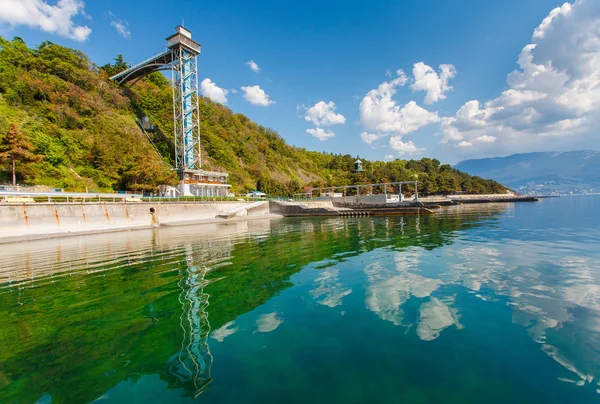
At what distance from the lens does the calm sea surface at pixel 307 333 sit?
450cm

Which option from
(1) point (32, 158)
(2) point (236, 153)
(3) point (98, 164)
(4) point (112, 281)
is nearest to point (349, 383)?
(4) point (112, 281)

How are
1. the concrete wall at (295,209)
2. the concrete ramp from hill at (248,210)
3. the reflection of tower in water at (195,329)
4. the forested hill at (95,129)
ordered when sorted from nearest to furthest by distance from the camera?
1. the reflection of tower in water at (195,329)
2. the forested hill at (95,129)
3. the concrete ramp from hill at (248,210)
4. the concrete wall at (295,209)

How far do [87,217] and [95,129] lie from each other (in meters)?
30.4

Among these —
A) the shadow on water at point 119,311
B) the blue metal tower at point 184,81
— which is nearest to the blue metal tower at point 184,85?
the blue metal tower at point 184,81

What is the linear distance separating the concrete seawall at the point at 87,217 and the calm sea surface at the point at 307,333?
1685cm

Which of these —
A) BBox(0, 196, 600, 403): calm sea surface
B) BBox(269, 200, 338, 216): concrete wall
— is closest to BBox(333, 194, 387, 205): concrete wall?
BBox(269, 200, 338, 216): concrete wall

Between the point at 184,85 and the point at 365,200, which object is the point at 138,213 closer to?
the point at 184,85

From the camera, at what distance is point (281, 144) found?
114 metres

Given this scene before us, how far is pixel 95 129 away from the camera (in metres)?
50.9

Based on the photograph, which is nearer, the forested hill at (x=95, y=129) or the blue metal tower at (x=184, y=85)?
the forested hill at (x=95, y=129)

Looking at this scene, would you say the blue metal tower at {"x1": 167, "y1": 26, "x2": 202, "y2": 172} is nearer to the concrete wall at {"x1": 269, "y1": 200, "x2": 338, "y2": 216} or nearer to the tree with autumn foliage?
the concrete wall at {"x1": 269, "y1": 200, "x2": 338, "y2": 216}

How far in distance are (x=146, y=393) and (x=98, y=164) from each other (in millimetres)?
51290

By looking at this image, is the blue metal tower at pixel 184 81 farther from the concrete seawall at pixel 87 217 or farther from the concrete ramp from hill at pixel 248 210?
the concrete seawall at pixel 87 217

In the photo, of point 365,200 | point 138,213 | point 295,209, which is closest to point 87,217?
point 138,213
